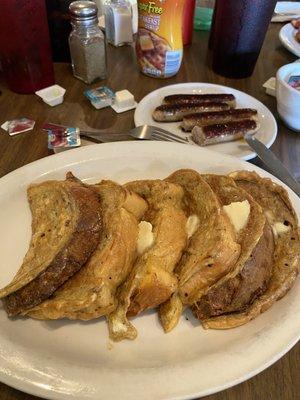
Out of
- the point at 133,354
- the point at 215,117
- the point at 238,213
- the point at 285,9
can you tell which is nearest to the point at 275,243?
the point at 238,213

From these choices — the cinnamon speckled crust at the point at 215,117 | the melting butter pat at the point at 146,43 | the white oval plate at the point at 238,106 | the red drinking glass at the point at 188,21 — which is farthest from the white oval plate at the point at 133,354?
the red drinking glass at the point at 188,21

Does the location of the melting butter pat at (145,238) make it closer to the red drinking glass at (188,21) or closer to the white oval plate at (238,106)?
the white oval plate at (238,106)

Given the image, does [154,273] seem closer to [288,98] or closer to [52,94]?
[288,98]

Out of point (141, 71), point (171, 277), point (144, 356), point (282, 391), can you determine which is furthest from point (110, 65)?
point (282, 391)

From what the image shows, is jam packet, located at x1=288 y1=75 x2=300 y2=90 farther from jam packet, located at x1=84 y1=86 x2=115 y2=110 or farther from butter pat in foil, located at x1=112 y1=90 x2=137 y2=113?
jam packet, located at x1=84 y1=86 x2=115 y2=110

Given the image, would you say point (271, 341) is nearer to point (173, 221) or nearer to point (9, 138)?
point (173, 221)

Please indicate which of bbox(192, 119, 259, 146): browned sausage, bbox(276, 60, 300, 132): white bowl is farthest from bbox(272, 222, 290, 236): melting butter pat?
bbox(276, 60, 300, 132): white bowl
